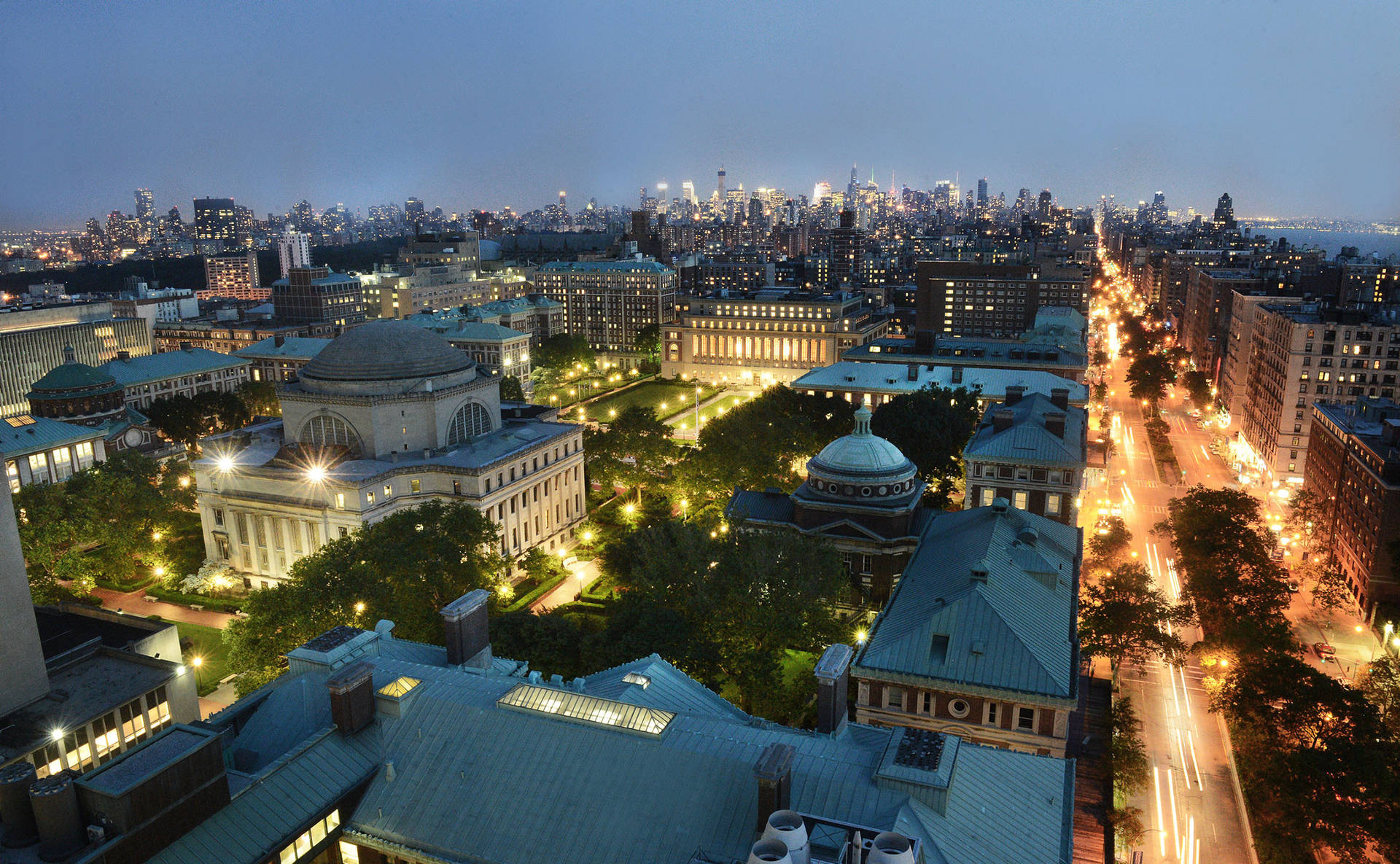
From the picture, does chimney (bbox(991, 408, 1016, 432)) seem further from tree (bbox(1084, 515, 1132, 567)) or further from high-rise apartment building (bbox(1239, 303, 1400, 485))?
high-rise apartment building (bbox(1239, 303, 1400, 485))

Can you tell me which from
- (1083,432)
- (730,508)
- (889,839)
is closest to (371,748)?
(889,839)

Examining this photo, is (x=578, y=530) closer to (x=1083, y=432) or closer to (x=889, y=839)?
(x=1083, y=432)

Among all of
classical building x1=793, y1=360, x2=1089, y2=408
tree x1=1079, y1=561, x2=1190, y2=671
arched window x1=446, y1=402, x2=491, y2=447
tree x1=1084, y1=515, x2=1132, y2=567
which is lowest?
tree x1=1084, y1=515, x2=1132, y2=567

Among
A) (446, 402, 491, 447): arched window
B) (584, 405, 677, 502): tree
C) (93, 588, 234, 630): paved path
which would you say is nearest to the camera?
(93, 588, 234, 630): paved path

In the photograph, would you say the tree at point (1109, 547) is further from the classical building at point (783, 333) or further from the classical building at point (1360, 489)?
the classical building at point (783, 333)

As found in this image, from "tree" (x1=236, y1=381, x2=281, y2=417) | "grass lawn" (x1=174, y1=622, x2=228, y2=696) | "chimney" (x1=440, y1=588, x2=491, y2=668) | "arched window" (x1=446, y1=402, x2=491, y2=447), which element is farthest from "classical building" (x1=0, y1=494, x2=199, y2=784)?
"tree" (x1=236, y1=381, x2=281, y2=417)

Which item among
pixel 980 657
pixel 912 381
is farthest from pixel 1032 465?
pixel 912 381

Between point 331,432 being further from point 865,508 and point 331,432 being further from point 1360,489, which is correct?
point 1360,489
